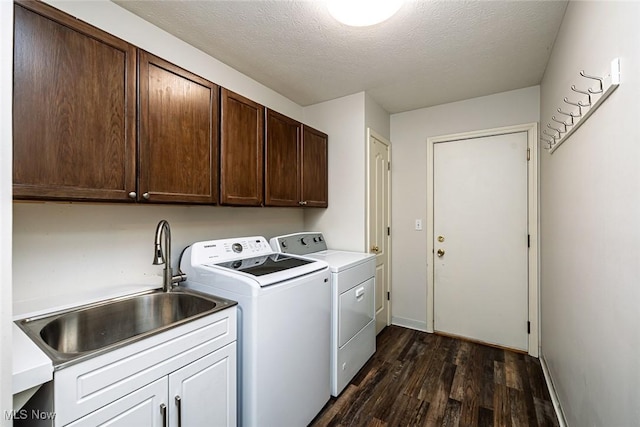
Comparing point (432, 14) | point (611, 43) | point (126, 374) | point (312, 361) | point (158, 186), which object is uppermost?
point (432, 14)

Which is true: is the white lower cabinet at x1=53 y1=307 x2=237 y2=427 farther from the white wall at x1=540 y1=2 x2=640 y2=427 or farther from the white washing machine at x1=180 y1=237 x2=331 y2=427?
the white wall at x1=540 y1=2 x2=640 y2=427

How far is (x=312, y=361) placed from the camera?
5.53 ft

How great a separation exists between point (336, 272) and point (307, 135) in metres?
1.26

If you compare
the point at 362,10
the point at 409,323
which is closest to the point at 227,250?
the point at 362,10

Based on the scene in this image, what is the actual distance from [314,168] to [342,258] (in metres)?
0.88

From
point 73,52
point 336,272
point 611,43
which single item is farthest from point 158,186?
point 611,43

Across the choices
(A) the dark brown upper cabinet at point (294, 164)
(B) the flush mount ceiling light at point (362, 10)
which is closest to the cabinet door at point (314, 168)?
(A) the dark brown upper cabinet at point (294, 164)

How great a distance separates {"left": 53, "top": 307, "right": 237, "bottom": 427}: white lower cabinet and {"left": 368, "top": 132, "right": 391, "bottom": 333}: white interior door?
1.71 metres

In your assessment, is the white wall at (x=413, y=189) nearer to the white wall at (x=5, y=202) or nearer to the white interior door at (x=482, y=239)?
the white interior door at (x=482, y=239)

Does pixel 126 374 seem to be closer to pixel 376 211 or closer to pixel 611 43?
pixel 611 43

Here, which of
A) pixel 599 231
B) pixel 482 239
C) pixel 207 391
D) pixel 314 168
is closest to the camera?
pixel 599 231

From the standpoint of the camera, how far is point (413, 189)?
305 centimetres

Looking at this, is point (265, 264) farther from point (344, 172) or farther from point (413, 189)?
point (413, 189)

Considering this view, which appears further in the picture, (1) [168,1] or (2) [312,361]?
(2) [312,361]
